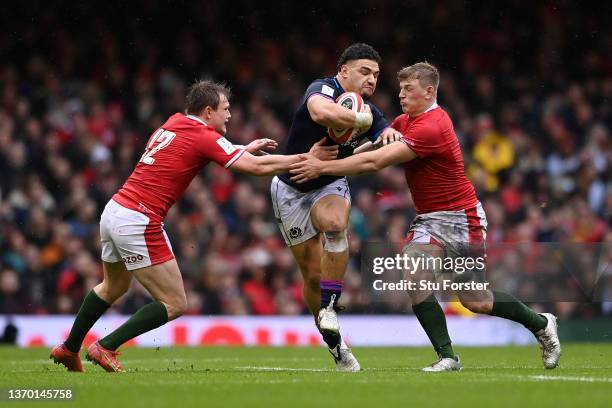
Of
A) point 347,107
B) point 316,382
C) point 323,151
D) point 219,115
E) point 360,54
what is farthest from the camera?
point 360,54

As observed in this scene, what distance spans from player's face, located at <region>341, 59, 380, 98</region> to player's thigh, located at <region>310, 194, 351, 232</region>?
0.92 meters

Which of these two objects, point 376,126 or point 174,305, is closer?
point 174,305

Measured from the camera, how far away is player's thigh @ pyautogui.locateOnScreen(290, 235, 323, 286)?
1005cm

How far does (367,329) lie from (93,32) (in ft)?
28.1

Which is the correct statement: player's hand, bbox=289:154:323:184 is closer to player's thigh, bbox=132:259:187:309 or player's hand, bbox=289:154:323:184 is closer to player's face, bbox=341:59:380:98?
player's face, bbox=341:59:380:98

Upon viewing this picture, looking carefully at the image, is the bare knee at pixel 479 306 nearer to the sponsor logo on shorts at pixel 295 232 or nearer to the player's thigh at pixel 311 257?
the player's thigh at pixel 311 257

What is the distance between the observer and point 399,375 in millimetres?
8938

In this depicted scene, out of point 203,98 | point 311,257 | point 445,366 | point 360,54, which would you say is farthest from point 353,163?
point 445,366

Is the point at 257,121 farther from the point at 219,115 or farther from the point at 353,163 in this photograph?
the point at 353,163

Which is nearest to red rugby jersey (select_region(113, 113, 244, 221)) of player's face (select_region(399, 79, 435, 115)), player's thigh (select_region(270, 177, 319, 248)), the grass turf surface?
player's thigh (select_region(270, 177, 319, 248))

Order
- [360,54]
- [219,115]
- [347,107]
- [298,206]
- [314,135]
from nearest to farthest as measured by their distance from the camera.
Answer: [347,107]
[219,115]
[360,54]
[314,135]
[298,206]

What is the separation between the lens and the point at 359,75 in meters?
9.71

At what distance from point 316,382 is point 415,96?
2.67 metres

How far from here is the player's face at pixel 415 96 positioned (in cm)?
955
